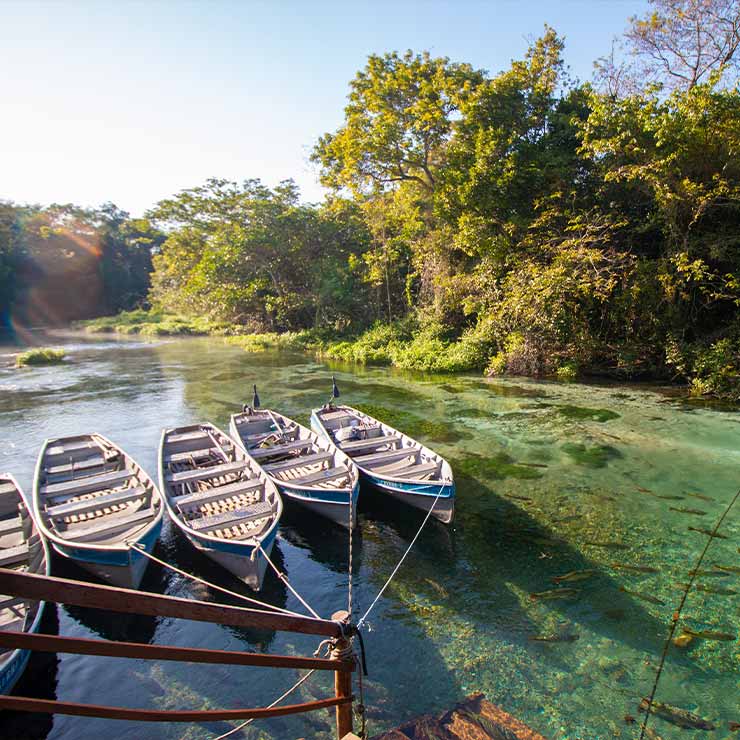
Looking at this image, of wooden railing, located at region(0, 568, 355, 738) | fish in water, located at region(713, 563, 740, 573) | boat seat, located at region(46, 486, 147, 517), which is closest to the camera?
wooden railing, located at region(0, 568, 355, 738)

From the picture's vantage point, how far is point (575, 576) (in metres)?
8.17

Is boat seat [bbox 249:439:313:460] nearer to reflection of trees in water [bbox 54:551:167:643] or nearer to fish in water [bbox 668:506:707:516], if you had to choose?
reflection of trees in water [bbox 54:551:167:643]

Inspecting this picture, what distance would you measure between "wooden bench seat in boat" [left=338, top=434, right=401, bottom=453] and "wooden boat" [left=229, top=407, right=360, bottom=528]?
1.73 ft

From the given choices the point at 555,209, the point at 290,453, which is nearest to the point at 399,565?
the point at 290,453

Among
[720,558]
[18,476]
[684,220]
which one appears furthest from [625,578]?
[684,220]

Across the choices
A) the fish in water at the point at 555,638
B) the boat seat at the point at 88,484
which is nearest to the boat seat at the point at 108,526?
the boat seat at the point at 88,484

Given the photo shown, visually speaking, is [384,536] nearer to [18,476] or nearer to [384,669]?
[384,669]

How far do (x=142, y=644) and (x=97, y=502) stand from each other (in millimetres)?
7490

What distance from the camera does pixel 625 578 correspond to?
8.10 m

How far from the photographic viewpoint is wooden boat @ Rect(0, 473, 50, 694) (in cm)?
553

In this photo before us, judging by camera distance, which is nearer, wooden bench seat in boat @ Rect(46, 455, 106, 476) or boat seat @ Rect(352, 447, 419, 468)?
wooden bench seat in boat @ Rect(46, 455, 106, 476)

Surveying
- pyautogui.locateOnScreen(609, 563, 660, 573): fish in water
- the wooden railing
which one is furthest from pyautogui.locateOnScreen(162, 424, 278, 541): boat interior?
pyautogui.locateOnScreen(609, 563, 660, 573): fish in water

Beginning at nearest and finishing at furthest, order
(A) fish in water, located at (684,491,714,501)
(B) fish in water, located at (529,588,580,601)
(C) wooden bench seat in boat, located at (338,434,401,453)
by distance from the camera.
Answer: (B) fish in water, located at (529,588,580,601) → (A) fish in water, located at (684,491,714,501) → (C) wooden bench seat in boat, located at (338,434,401,453)

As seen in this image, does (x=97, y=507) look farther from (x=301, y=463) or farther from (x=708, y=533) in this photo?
(x=708, y=533)
